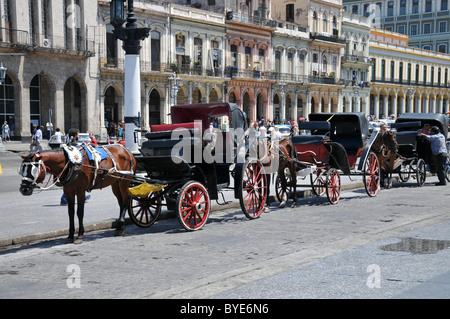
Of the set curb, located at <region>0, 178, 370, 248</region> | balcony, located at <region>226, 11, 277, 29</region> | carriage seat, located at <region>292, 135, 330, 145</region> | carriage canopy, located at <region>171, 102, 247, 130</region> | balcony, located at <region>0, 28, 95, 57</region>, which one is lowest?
curb, located at <region>0, 178, 370, 248</region>

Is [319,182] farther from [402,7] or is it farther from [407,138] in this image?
[402,7]

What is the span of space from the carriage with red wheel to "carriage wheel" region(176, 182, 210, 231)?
3.07 meters

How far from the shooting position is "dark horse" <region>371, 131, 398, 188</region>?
47.1ft

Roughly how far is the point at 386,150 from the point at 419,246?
279 inches

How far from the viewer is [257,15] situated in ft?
161

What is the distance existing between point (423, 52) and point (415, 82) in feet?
13.0

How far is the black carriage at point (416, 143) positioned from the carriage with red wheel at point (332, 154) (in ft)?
6.79

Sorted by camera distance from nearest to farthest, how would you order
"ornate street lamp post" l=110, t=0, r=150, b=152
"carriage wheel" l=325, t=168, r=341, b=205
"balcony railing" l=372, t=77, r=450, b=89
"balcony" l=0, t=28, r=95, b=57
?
"carriage wheel" l=325, t=168, r=341, b=205 → "ornate street lamp post" l=110, t=0, r=150, b=152 → "balcony" l=0, t=28, r=95, b=57 → "balcony railing" l=372, t=77, r=450, b=89

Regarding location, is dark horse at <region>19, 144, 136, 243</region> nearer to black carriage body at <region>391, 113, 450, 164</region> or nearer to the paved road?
the paved road

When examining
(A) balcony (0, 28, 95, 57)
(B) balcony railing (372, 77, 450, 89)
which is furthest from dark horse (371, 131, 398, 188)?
(B) balcony railing (372, 77, 450, 89)

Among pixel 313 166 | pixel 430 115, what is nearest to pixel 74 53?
pixel 430 115

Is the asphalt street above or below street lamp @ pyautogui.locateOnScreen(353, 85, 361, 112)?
below

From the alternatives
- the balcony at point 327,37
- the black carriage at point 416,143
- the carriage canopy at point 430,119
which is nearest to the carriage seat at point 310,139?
the black carriage at point 416,143
